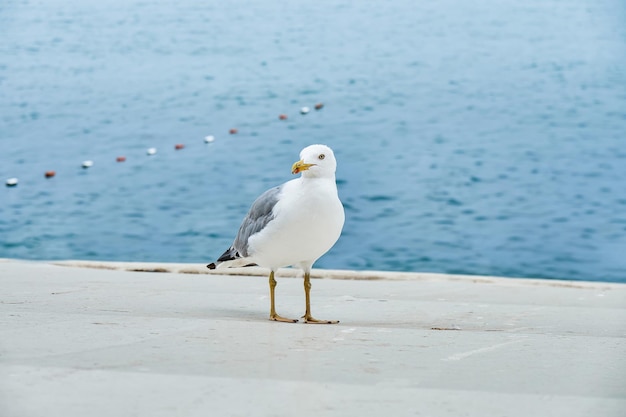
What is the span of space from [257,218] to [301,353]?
0.76m

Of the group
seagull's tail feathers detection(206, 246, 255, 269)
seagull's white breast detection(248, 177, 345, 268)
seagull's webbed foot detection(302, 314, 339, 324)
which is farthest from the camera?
seagull's tail feathers detection(206, 246, 255, 269)

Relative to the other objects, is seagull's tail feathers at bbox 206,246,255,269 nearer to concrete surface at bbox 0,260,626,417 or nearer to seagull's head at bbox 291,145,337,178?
concrete surface at bbox 0,260,626,417

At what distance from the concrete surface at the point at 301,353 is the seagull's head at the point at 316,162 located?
16.9 inches

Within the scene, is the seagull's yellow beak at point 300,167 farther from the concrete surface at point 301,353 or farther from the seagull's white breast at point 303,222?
the concrete surface at point 301,353

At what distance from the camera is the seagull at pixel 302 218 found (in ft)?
9.13

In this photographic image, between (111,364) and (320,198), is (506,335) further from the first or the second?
(111,364)

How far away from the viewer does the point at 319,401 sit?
5.75 feet

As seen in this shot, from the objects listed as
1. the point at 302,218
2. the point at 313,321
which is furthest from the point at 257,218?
the point at 313,321

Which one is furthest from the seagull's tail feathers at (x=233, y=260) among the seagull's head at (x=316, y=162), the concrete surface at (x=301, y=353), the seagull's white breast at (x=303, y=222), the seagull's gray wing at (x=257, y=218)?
the seagull's head at (x=316, y=162)

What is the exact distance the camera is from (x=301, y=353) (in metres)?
2.25

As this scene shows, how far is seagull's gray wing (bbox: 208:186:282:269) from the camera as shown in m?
2.89

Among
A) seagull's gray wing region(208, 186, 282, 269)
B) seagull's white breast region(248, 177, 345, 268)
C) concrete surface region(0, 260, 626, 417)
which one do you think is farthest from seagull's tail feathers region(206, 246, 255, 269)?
seagull's white breast region(248, 177, 345, 268)

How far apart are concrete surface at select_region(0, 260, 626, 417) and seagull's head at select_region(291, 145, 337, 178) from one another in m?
0.43

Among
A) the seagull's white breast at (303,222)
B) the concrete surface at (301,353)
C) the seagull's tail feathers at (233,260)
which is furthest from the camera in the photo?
the seagull's tail feathers at (233,260)
